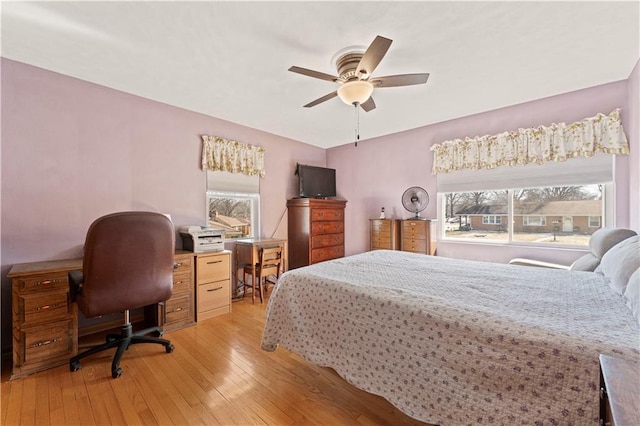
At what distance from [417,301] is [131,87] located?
3.27 meters

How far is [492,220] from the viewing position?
139 inches

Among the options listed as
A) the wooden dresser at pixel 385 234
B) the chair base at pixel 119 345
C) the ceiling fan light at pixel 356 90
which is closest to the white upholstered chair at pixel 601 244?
the wooden dresser at pixel 385 234

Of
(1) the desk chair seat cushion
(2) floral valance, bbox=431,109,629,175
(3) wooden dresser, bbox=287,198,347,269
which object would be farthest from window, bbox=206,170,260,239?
(2) floral valance, bbox=431,109,629,175

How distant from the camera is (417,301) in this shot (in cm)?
136

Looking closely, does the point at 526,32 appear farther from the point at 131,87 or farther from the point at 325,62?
the point at 131,87

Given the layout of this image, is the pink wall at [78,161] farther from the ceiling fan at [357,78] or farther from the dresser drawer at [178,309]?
the ceiling fan at [357,78]

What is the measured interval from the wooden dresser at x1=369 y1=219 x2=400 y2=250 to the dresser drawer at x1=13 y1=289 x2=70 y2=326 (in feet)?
11.5

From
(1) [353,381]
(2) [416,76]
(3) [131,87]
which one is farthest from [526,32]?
(3) [131,87]

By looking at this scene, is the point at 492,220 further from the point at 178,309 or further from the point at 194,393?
the point at 178,309

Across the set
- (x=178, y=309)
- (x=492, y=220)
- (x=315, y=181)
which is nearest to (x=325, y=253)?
(x=315, y=181)

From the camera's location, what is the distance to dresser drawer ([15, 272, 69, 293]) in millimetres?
1854

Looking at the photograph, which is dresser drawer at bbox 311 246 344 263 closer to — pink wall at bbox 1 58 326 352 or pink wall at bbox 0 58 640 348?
pink wall at bbox 0 58 640 348

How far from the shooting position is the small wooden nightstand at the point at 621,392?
0.50m

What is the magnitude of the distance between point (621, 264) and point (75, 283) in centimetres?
338
